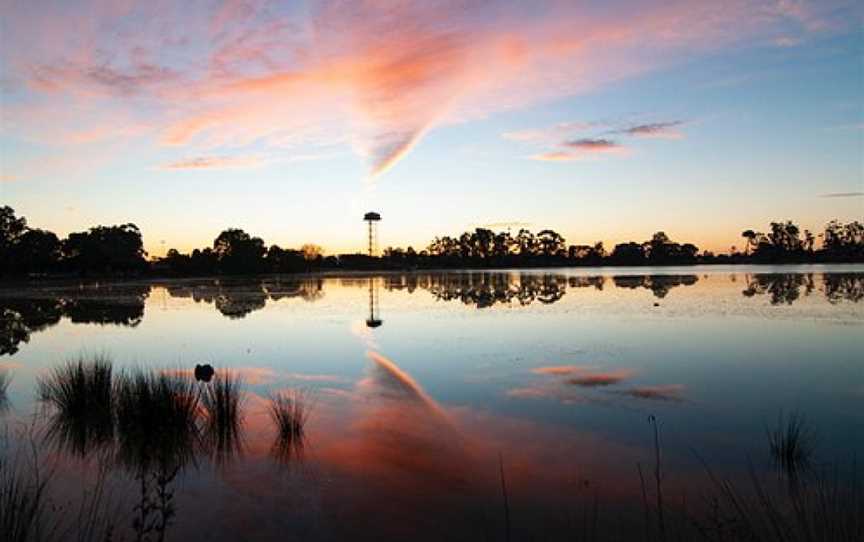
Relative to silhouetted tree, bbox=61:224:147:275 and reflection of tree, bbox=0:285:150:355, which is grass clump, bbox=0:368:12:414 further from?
silhouetted tree, bbox=61:224:147:275

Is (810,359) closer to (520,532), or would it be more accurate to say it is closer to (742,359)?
(742,359)

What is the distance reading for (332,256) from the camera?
6363 inches

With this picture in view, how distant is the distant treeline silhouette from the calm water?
3007 inches

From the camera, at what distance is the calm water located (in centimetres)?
666

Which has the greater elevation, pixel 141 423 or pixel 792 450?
pixel 141 423

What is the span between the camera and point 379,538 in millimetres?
5988

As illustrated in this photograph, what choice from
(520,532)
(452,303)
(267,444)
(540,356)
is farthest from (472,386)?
(452,303)

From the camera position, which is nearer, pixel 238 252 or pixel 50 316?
pixel 50 316

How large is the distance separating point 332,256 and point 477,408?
15318cm

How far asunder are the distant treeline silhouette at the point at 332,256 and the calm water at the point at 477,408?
251 ft

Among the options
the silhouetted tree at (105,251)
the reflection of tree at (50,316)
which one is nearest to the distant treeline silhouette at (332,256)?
the silhouetted tree at (105,251)

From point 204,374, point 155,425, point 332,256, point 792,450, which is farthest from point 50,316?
point 332,256

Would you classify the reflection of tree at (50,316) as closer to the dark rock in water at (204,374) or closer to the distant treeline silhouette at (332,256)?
the dark rock in water at (204,374)

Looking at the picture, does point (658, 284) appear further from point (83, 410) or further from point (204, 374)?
point (83, 410)
